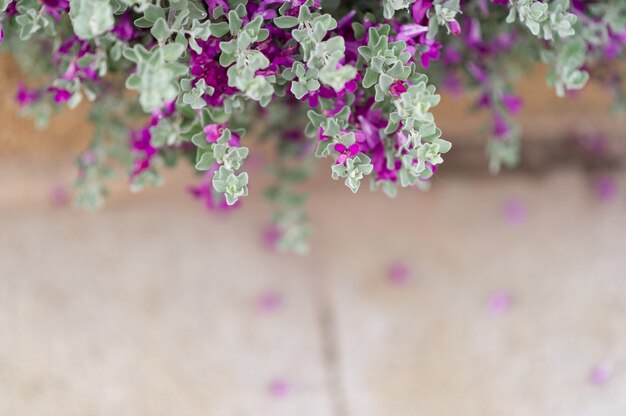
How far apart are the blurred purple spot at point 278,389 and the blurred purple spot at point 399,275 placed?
0.39 metres

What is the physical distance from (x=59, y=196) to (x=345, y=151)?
108cm

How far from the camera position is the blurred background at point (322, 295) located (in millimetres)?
1533

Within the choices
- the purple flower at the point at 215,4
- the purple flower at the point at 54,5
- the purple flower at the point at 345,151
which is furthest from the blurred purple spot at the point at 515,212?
the purple flower at the point at 54,5

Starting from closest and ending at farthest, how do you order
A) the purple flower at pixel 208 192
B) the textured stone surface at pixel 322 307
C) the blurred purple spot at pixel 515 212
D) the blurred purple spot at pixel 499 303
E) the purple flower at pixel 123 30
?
the purple flower at pixel 123 30 → the purple flower at pixel 208 192 → the textured stone surface at pixel 322 307 → the blurred purple spot at pixel 499 303 → the blurred purple spot at pixel 515 212

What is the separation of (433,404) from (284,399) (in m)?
0.33

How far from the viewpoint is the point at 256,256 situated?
5.80 feet

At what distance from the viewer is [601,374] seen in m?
1.56

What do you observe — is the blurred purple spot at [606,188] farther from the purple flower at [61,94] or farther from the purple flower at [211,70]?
the purple flower at [61,94]

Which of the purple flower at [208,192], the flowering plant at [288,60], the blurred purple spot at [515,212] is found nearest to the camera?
the flowering plant at [288,60]

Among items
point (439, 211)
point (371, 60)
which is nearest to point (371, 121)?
point (371, 60)

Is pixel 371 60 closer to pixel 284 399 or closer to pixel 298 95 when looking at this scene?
pixel 298 95

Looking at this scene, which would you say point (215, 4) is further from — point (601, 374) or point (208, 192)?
point (601, 374)

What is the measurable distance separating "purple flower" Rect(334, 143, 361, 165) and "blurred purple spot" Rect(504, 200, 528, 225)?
103 cm

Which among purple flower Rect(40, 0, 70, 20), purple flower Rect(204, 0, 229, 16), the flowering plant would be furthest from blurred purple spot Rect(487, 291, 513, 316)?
purple flower Rect(40, 0, 70, 20)
